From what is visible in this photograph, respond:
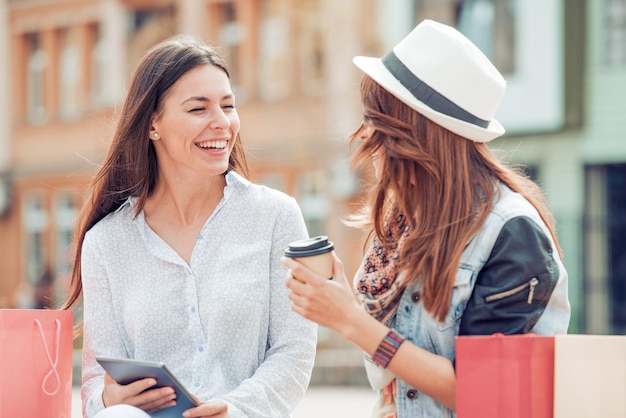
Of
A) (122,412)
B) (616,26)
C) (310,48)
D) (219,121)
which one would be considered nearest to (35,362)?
(122,412)

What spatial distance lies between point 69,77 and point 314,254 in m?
18.7

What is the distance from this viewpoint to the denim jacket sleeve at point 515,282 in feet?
9.66

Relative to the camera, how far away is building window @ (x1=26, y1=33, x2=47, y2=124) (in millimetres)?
21250

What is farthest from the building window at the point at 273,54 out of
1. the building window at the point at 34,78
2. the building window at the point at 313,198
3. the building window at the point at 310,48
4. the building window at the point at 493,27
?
the building window at the point at 34,78

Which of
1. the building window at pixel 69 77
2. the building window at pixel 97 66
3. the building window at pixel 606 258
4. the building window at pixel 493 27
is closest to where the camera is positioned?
the building window at pixel 606 258

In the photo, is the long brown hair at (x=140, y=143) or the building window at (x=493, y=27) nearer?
the long brown hair at (x=140, y=143)

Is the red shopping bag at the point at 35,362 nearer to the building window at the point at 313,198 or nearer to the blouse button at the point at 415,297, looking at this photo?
the blouse button at the point at 415,297

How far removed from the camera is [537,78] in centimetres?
1426

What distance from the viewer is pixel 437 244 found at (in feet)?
10.00

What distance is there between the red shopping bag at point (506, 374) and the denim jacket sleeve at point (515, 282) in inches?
5.3

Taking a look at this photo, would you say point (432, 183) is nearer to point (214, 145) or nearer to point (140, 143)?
point (214, 145)

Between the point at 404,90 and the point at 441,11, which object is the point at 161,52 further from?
the point at 441,11

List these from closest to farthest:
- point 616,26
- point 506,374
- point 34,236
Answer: point 506,374 < point 616,26 < point 34,236

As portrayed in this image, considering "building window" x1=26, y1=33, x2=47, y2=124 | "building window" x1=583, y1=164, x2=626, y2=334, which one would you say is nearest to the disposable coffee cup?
"building window" x1=583, y1=164, x2=626, y2=334
